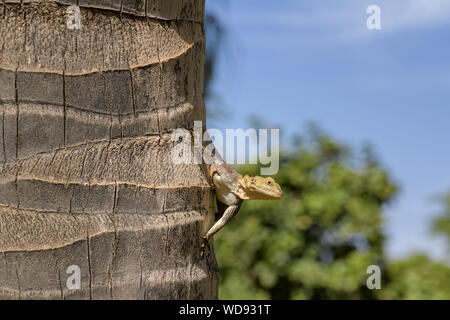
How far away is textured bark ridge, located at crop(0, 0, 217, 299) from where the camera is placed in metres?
1.75

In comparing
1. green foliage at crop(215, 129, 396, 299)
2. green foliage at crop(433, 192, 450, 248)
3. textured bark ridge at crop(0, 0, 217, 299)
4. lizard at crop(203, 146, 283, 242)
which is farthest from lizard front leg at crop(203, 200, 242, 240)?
green foliage at crop(433, 192, 450, 248)

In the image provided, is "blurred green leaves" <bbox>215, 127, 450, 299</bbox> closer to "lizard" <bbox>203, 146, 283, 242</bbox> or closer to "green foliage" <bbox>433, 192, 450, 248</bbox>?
"lizard" <bbox>203, 146, 283, 242</bbox>

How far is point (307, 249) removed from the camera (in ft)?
23.9

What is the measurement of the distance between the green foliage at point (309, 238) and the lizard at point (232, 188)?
4.83 m

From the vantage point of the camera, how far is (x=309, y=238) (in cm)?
750

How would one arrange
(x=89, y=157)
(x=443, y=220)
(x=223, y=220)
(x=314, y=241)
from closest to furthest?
(x=89, y=157)
(x=223, y=220)
(x=314, y=241)
(x=443, y=220)

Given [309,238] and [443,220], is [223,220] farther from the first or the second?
[443,220]

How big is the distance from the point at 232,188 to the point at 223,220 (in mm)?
131

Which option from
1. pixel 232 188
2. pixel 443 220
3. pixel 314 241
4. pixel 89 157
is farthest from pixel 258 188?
pixel 443 220

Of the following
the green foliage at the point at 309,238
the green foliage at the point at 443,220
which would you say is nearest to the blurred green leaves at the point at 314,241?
the green foliage at the point at 309,238

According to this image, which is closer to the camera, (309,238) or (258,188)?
(258,188)

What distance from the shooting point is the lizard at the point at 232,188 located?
2.16 m

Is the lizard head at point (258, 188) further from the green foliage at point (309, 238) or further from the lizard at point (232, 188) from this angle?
the green foliage at point (309, 238)
